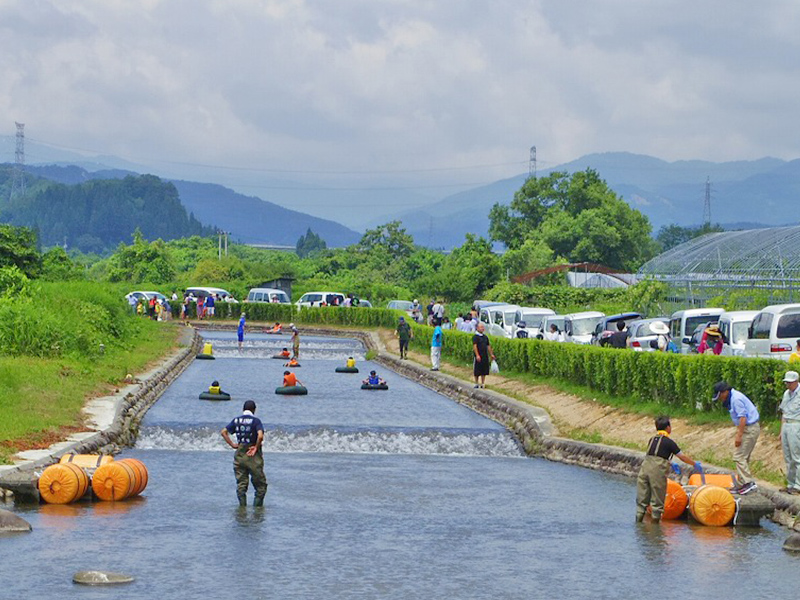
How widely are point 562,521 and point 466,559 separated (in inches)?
133

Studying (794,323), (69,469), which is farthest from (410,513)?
(794,323)

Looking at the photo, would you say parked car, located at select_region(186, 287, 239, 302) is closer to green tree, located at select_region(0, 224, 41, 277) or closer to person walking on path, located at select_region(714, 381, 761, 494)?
green tree, located at select_region(0, 224, 41, 277)

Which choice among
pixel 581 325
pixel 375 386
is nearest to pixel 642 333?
pixel 581 325

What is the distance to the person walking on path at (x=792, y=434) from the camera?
1892cm

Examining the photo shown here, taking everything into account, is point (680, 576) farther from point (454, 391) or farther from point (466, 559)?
point (454, 391)

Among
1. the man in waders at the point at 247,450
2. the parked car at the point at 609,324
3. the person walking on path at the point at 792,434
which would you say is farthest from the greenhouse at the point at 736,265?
the man in waders at the point at 247,450

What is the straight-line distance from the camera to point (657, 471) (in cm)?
1845

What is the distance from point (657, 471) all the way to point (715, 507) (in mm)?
1004

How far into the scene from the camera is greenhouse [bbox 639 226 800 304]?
4688 centimetres

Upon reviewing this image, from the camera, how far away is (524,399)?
34.5m

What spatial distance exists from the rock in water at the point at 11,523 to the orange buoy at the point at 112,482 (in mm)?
2689

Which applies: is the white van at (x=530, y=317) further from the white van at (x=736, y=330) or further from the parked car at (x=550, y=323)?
the white van at (x=736, y=330)

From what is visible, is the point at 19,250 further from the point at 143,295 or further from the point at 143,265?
the point at 143,265

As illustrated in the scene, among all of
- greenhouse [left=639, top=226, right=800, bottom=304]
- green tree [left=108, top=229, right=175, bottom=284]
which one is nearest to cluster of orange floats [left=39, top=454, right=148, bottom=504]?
greenhouse [left=639, top=226, right=800, bottom=304]
